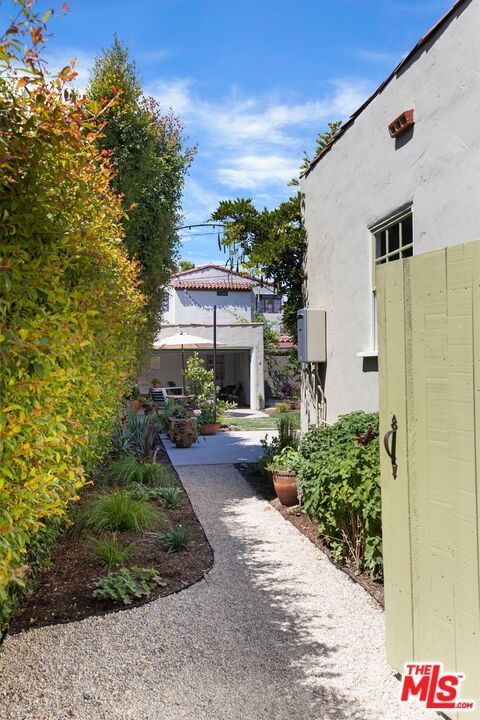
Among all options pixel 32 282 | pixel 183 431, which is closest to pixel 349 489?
pixel 32 282

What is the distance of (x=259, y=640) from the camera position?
137 inches

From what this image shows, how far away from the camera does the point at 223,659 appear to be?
324 centimetres

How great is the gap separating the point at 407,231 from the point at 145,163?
4.65 meters

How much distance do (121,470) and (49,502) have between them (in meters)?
5.02

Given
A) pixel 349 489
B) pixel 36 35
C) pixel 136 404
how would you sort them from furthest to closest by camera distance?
1. pixel 136 404
2. pixel 349 489
3. pixel 36 35

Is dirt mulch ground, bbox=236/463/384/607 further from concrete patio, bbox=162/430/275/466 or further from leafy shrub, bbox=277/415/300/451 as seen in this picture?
concrete patio, bbox=162/430/275/466

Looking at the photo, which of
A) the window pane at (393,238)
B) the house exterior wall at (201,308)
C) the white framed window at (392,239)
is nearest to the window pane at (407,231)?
the white framed window at (392,239)

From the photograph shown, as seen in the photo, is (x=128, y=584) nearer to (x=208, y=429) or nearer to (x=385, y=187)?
(x=385, y=187)

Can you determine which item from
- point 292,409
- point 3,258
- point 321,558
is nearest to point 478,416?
point 3,258

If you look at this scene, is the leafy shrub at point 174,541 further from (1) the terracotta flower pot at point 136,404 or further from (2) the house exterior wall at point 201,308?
(2) the house exterior wall at point 201,308

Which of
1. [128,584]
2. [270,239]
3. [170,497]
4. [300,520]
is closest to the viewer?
[128,584]

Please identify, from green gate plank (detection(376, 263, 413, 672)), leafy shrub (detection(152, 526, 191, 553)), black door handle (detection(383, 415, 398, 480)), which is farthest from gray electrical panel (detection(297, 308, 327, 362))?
black door handle (detection(383, 415, 398, 480))

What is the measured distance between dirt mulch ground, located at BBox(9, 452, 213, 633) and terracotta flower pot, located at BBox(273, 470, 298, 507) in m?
1.36

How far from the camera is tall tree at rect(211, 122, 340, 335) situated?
819 centimetres
